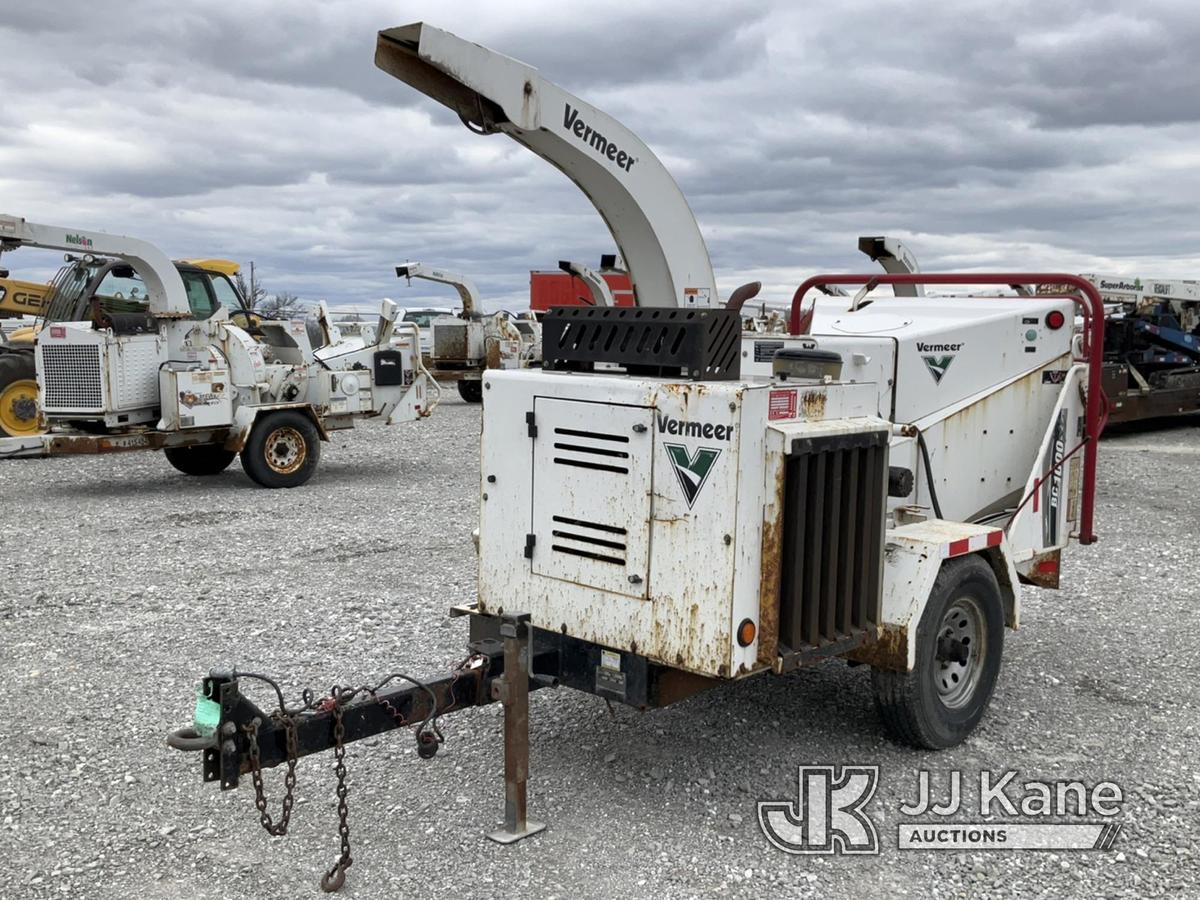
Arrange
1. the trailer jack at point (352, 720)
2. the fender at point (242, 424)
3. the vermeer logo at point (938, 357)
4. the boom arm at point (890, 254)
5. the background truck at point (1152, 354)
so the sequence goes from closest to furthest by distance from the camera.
Answer: the trailer jack at point (352, 720)
the vermeer logo at point (938, 357)
the boom arm at point (890, 254)
the fender at point (242, 424)
the background truck at point (1152, 354)

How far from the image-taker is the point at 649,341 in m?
4.27

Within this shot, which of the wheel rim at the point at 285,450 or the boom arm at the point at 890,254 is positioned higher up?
the boom arm at the point at 890,254

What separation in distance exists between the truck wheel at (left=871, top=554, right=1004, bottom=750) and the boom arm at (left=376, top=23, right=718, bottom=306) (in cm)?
164

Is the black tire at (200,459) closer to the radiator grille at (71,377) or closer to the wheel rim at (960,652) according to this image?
the radiator grille at (71,377)

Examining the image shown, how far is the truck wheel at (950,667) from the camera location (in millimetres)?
4680

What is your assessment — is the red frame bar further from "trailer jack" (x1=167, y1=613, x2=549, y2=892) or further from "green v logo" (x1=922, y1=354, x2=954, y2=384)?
"trailer jack" (x1=167, y1=613, x2=549, y2=892)

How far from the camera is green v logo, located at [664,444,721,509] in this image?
398 centimetres

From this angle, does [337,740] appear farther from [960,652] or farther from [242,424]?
[242,424]

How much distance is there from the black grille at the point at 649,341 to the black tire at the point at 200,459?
9511 mm

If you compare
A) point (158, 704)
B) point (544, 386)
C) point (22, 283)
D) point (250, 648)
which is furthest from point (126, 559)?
point (22, 283)

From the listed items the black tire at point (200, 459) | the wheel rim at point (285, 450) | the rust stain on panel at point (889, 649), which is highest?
the rust stain on panel at point (889, 649)

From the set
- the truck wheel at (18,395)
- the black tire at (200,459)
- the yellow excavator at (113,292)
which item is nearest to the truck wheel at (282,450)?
the black tire at (200,459)

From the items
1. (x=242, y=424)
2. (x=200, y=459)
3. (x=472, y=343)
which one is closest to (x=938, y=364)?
(x=242, y=424)

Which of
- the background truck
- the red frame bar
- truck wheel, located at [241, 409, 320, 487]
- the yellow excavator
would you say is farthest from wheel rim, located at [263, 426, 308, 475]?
the background truck
